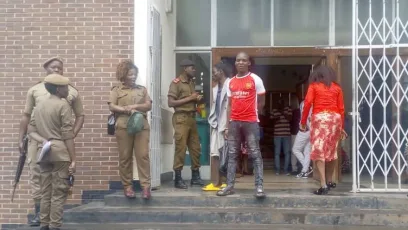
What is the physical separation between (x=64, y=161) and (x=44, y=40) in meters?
2.87

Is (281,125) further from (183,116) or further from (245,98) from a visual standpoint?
(245,98)

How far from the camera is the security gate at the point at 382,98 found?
8.52m

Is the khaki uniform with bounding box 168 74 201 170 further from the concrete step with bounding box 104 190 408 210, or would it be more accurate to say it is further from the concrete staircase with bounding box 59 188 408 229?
the concrete step with bounding box 104 190 408 210

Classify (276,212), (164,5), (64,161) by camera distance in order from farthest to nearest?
(164,5) < (276,212) < (64,161)

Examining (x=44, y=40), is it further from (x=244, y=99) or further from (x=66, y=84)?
(x=244, y=99)

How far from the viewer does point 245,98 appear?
317 inches

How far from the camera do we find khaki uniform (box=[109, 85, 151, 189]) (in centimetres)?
809

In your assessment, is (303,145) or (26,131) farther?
(303,145)

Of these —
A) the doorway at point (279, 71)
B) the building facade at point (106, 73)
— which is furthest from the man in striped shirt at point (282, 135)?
the building facade at point (106, 73)

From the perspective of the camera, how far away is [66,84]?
698 cm

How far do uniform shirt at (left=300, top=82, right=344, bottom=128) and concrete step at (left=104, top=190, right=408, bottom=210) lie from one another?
3.85 feet

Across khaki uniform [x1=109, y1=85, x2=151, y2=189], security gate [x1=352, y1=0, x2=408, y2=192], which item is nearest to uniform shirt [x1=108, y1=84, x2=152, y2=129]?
khaki uniform [x1=109, y1=85, x2=151, y2=189]

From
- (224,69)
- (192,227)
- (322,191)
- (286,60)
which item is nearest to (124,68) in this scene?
(224,69)

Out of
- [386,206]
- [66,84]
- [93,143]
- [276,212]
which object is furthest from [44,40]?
[386,206]
